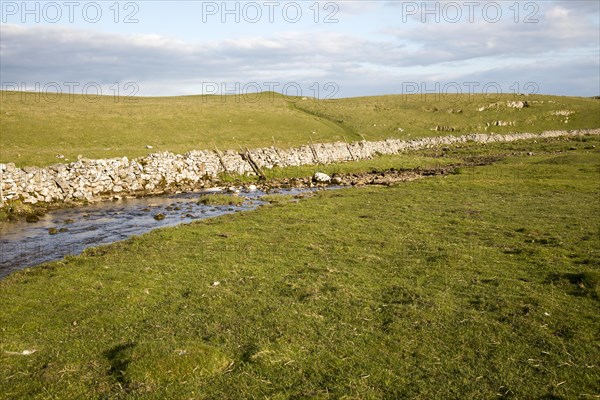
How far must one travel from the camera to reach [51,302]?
1509 cm

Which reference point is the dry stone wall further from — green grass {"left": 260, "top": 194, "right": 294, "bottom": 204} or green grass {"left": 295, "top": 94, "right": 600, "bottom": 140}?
green grass {"left": 295, "top": 94, "right": 600, "bottom": 140}

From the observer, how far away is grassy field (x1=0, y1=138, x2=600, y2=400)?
33.2 ft

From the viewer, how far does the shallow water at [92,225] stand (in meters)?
22.8

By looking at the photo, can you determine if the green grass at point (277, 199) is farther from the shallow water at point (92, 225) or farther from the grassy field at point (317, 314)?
the grassy field at point (317, 314)

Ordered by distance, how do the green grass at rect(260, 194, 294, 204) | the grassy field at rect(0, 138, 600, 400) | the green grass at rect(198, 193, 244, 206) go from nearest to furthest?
the grassy field at rect(0, 138, 600, 400) < the green grass at rect(260, 194, 294, 204) < the green grass at rect(198, 193, 244, 206)

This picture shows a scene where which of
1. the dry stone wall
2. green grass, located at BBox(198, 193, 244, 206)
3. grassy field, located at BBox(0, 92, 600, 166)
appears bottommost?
green grass, located at BBox(198, 193, 244, 206)

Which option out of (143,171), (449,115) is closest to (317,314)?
(143,171)

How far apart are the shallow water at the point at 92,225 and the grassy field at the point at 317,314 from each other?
3.29 meters

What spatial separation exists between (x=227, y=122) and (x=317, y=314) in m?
69.2

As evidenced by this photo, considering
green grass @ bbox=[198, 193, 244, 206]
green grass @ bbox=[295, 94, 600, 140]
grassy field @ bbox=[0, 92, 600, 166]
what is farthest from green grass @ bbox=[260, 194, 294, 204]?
green grass @ bbox=[295, 94, 600, 140]

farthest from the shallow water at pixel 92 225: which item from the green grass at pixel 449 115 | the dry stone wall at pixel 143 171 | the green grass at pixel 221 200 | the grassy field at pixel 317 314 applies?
the green grass at pixel 449 115

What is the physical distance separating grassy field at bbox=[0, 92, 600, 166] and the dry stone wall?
16.9 feet

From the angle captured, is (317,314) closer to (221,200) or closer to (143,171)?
(221,200)

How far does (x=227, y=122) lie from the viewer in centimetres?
7912
